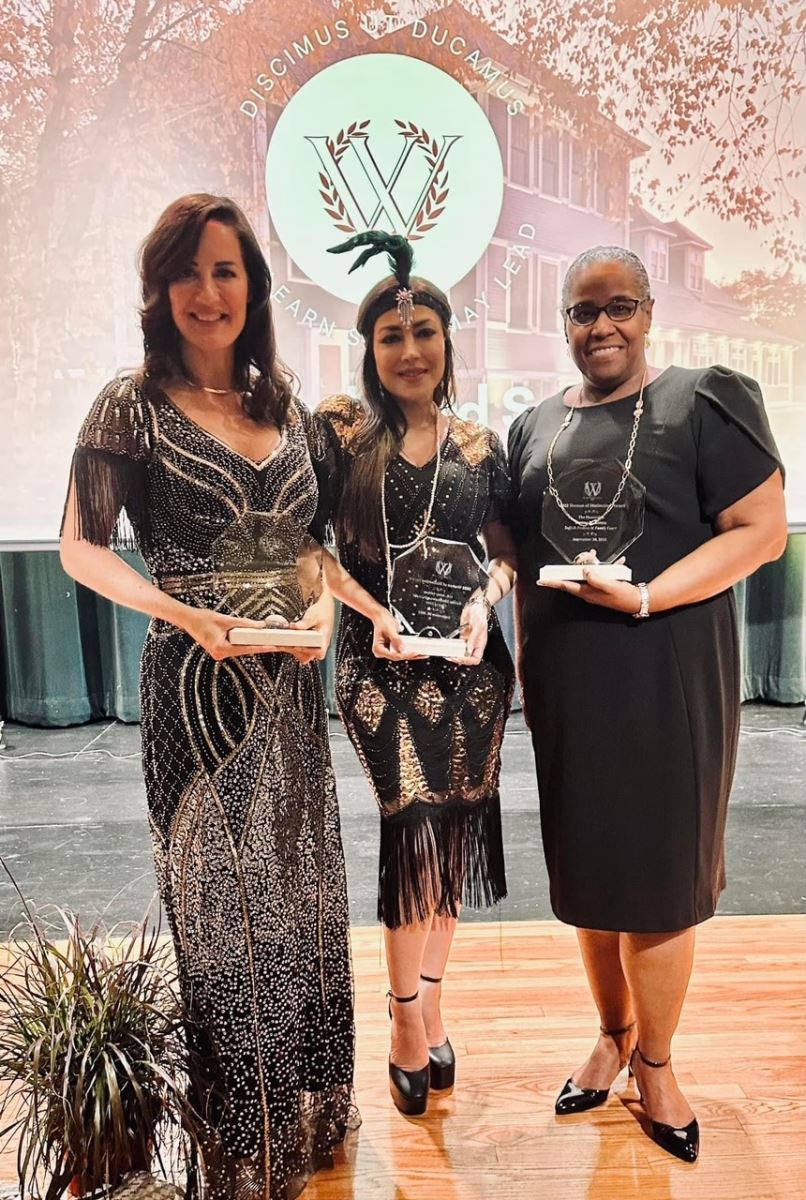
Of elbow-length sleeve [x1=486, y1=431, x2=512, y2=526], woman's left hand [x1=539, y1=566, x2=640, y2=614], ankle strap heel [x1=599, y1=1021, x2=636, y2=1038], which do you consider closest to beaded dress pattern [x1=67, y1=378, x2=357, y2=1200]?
elbow-length sleeve [x1=486, y1=431, x2=512, y2=526]

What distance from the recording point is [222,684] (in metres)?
1.45

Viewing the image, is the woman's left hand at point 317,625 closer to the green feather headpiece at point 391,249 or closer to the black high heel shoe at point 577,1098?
the green feather headpiece at point 391,249

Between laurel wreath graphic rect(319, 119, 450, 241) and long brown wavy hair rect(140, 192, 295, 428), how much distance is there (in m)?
0.38

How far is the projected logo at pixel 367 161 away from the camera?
69.4 inches

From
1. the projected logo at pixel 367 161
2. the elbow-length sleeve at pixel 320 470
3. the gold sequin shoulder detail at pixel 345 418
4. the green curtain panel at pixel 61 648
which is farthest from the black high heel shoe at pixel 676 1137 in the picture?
the green curtain panel at pixel 61 648

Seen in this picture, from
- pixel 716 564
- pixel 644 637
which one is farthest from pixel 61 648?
pixel 716 564

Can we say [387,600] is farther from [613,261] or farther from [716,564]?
[613,261]

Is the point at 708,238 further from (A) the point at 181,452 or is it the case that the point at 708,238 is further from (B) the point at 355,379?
(A) the point at 181,452

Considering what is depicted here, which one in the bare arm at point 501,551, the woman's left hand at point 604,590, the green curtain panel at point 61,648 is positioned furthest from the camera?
the green curtain panel at point 61,648

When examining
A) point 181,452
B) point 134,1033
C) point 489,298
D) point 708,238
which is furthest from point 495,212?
point 134,1033

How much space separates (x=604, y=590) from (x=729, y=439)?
315 millimetres

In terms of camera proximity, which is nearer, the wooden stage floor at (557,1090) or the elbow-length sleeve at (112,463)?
the elbow-length sleeve at (112,463)

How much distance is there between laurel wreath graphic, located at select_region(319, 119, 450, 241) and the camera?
5.80 feet

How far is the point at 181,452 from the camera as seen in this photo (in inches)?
55.1
